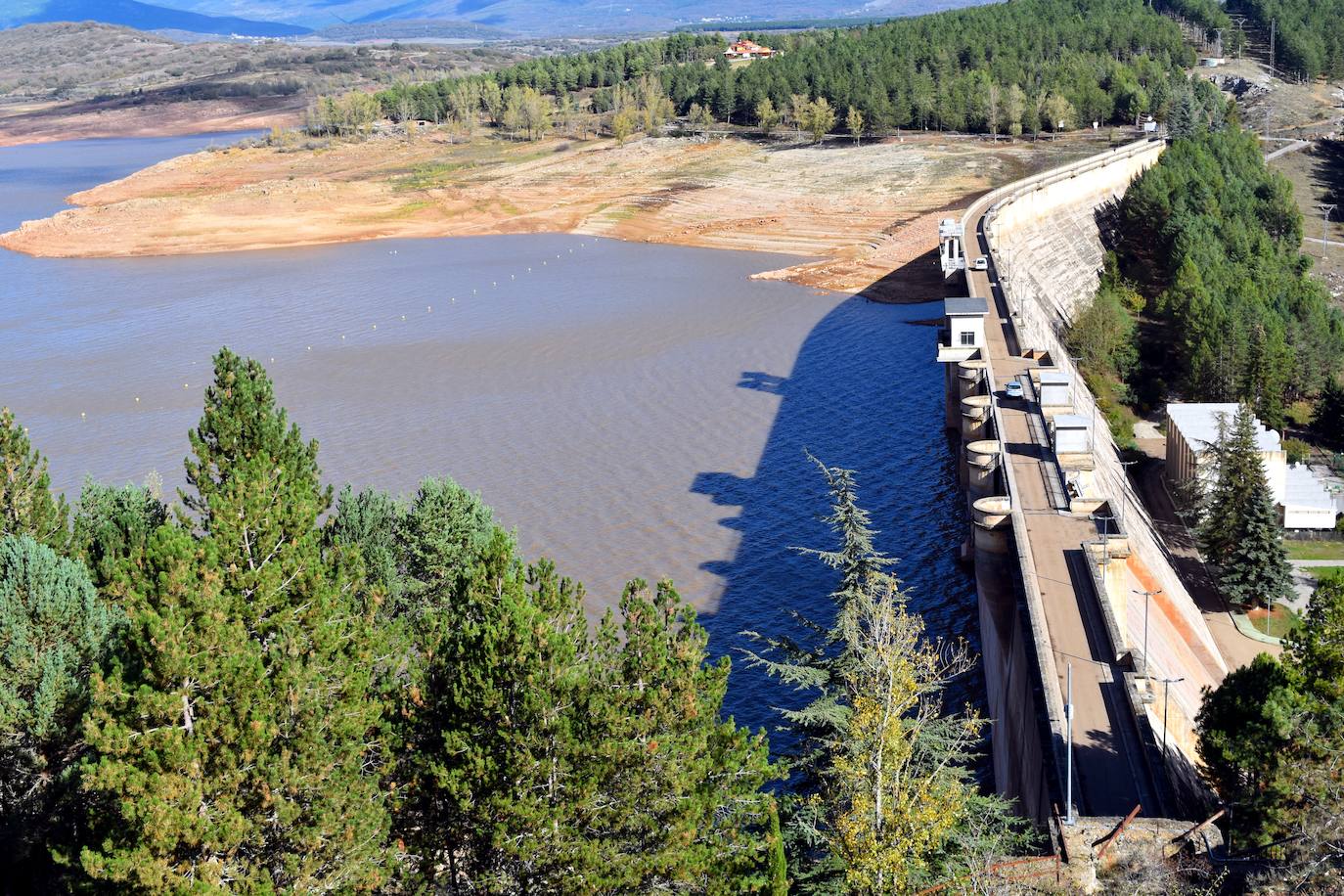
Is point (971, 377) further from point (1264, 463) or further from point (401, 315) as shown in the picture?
point (401, 315)

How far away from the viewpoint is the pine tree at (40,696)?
18.0m

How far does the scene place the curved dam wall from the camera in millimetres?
27297

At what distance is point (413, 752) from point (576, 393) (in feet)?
117

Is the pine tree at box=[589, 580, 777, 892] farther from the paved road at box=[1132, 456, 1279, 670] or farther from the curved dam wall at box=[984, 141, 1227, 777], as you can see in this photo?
the paved road at box=[1132, 456, 1279, 670]

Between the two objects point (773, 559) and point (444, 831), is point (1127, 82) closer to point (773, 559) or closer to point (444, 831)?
point (773, 559)

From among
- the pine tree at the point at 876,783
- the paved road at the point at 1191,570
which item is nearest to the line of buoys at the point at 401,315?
the paved road at the point at 1191,570

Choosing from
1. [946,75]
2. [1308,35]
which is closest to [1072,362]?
[946,75]

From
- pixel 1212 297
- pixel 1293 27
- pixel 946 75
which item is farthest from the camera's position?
pixel 1293 27

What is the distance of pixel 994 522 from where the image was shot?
31203 millimetres

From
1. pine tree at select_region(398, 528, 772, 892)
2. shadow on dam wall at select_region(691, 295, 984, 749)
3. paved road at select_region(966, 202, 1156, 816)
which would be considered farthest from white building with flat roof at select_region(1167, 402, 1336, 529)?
pine tree at select_region(398, 528, 772, 892)

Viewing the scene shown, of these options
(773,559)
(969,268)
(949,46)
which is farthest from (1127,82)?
(773,559)

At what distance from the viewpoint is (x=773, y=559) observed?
119 ft

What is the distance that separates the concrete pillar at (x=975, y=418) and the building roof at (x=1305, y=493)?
9.78 m

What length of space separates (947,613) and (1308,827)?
56.4ft
